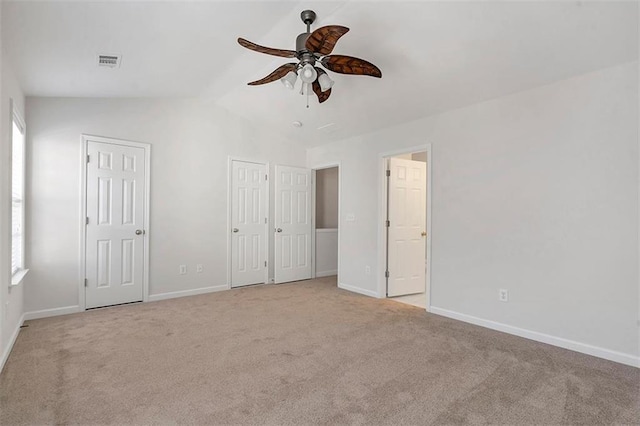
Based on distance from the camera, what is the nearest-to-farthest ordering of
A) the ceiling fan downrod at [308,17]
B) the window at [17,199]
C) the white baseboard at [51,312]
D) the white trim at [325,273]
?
the ceiling fan downrod at [308,17]
the window at [17,199]
the white baseboard at [51,312]
the white trim at [325,273]

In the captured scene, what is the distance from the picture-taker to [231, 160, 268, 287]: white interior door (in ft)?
17.4

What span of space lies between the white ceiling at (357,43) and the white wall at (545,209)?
0.26m

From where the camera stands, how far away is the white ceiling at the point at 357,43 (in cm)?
235

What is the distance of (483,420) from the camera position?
1.88 m

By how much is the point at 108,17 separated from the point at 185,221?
9.54 ft

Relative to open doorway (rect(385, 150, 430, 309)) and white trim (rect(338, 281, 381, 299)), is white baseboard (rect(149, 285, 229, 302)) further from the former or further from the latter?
open doorway (rect(385, 150, 430, 309))

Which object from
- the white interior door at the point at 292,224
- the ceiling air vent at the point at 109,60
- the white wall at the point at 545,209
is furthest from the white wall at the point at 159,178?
the white wall at the point at 545,209

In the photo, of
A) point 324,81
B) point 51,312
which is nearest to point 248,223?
point 51,312

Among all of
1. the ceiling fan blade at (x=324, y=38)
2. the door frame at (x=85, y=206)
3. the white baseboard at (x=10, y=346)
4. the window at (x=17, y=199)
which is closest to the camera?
the ceiling fan blade at (x=324, y=38)

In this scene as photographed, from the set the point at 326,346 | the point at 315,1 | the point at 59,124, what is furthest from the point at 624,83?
the point at 59,124

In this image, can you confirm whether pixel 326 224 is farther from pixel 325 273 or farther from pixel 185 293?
pixel 185 293

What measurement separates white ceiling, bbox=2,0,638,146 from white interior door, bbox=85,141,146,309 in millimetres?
791

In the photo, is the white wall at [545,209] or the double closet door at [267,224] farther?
the double closet door at [267,224]

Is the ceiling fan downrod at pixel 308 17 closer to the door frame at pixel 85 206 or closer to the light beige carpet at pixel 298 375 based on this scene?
the light beige carpet at pixel 298 375
